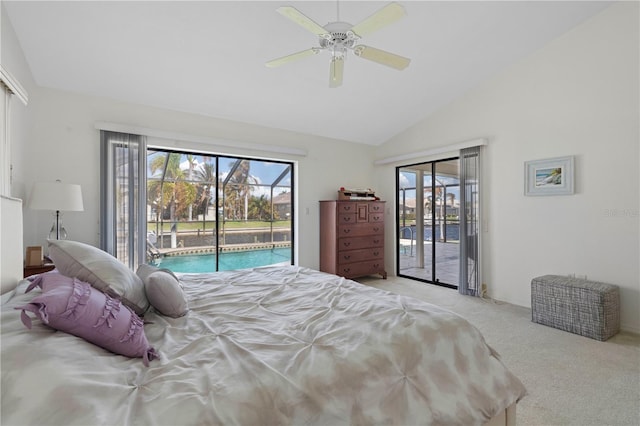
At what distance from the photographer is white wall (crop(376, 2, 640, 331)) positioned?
9.71 ft

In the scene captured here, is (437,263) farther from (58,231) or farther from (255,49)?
(58,231)

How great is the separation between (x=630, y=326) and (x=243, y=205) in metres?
4.82

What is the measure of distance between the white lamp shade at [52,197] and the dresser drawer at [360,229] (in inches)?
129

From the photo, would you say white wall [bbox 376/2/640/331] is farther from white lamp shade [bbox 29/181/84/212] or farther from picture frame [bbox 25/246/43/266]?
picture frame [bbox 25/246/43/266]

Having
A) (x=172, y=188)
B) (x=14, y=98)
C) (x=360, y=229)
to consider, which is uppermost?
(x=14, y=98)

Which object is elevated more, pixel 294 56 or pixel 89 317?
pixel 294 56

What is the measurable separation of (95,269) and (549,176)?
14.2ft

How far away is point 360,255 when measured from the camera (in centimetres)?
491

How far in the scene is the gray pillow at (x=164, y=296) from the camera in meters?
1.46

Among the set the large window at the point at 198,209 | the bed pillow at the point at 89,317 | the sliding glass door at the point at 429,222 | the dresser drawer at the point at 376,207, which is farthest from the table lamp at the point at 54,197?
the sliding glass door at the point at 429,222

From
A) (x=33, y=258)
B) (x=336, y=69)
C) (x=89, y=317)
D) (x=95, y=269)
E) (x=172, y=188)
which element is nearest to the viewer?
(x=89, y=317)

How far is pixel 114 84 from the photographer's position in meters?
3.11

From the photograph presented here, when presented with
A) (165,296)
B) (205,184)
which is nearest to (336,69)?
(165,296)

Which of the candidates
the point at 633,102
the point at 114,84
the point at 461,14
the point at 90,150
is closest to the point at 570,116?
the point at 633,102
